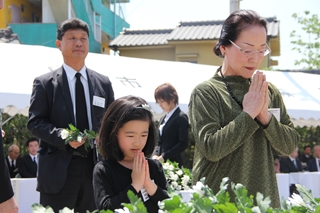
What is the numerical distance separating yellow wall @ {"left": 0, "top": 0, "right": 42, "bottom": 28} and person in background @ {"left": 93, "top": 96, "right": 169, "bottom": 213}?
19359mm

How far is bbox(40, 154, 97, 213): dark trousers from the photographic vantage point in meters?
3.41

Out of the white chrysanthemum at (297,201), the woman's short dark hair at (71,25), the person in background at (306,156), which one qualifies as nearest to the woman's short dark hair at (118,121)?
the white chrysanthemum at (297,201)

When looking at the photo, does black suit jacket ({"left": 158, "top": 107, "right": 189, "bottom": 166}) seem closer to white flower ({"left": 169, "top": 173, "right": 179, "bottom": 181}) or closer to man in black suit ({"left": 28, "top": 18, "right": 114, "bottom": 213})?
white flower ({"left": 169, "top": 173, "right": 179, "bottom": 181})

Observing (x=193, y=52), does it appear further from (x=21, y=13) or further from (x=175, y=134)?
(x=175, y=134)

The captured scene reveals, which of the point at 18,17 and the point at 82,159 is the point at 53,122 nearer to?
the point at 82,159

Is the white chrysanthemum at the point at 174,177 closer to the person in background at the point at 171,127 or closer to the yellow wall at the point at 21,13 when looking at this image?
the person in background at the point at 171,127

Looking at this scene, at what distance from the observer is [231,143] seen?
7.06 feet

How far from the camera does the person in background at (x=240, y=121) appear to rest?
85.6 inches

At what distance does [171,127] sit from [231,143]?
366cm

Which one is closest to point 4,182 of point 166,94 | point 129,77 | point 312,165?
point 166,94

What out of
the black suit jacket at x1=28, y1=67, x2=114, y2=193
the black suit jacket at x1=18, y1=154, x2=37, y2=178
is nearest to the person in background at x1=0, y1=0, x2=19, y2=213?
the black suit jacket at x1=28, y1=67, x2=114, y2=193

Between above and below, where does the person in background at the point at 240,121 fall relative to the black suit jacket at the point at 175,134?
above

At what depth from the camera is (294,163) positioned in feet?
38.4

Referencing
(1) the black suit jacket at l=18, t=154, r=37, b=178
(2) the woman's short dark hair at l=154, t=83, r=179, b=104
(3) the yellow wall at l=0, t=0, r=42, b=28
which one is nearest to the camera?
(2) the woman's short dark hair at l=154, t=83, r=179, b=104
